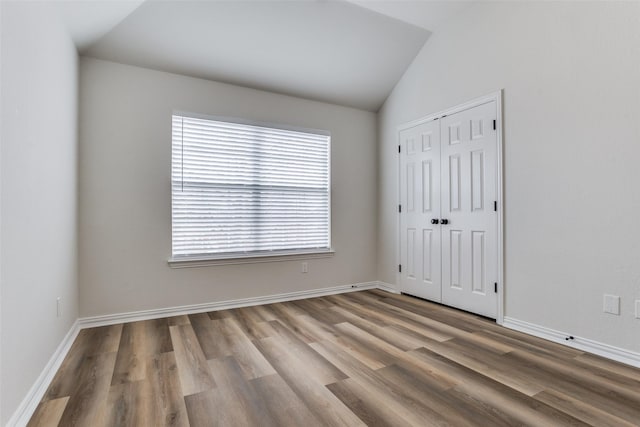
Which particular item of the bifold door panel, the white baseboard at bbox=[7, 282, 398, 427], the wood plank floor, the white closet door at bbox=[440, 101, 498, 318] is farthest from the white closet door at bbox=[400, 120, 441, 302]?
the wood plank floor

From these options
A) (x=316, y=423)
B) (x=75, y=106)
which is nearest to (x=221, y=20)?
(x=75, y=106)

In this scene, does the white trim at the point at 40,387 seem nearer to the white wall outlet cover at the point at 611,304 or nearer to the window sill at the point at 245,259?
the window sill at the point at 245,259

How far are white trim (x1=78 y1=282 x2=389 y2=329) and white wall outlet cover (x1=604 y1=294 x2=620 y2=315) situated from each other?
2.39m

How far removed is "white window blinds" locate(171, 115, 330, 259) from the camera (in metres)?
3.36

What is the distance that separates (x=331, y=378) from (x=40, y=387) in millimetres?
1626

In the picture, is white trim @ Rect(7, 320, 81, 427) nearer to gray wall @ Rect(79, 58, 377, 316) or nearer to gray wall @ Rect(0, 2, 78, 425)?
gray wall @ Rect(0, 2, 78, 425)

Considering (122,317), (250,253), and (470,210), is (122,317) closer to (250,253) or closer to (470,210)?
(250,253)

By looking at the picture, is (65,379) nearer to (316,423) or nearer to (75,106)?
(316,423)

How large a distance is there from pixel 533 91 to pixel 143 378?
140 inches

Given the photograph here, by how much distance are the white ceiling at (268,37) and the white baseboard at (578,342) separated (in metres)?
3.05

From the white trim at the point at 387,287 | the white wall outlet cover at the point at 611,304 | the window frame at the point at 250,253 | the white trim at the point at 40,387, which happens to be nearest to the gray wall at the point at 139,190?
the window frame at the point at 250,253

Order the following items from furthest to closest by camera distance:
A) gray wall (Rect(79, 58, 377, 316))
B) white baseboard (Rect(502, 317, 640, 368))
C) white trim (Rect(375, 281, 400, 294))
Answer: white trim (Rect(375, 281, 400, 294)), gray wall (Rect(79, 58, 377, 316)), white baseboard (Rect(502, 317, 640, 368))

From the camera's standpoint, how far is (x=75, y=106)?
2803 millimetres

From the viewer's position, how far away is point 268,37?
3.19m
